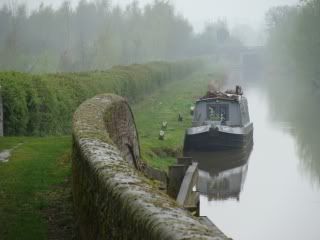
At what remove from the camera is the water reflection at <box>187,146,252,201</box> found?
21.0 metres

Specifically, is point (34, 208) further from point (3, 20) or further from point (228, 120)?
point (3, 20)

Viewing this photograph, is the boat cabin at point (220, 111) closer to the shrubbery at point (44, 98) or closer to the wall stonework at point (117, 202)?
the shrubbery at point (44, 98)

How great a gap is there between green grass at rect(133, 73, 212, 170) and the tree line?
8.22 meters

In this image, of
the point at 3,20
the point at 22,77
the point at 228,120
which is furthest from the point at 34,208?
the point at 3,20

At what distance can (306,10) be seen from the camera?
58.3 m

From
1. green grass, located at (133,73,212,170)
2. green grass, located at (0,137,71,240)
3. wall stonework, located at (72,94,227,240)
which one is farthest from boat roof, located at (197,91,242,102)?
wall stonework, located at (72,94,227,240)

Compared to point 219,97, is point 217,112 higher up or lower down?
lower down

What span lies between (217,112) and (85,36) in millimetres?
47524

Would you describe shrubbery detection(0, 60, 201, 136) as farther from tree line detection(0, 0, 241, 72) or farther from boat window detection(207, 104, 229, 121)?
tree line detection(0, 0, 241, 72)

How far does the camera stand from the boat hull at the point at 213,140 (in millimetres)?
26344

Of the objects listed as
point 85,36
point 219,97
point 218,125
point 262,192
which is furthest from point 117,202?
point 85,36

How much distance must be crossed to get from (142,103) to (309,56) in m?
25.7

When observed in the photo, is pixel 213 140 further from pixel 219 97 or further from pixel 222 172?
pixel 222 172

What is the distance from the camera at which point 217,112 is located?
1100 inches
